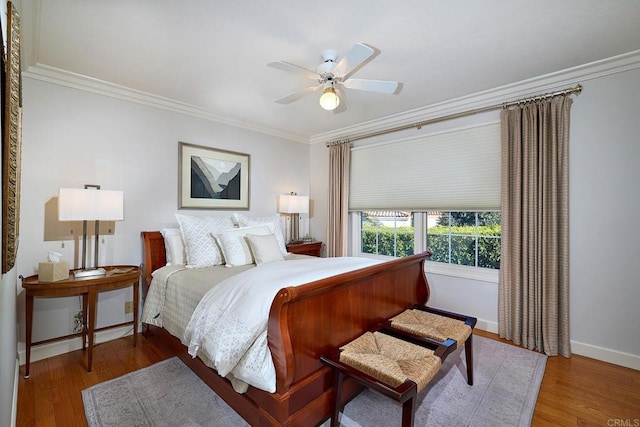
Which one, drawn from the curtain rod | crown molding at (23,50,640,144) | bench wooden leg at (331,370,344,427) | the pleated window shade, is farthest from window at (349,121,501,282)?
bench wooden leg at (331,370,344,427)

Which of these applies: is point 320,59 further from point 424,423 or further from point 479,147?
point 424,423

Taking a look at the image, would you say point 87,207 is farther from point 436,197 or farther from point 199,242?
point 436,197

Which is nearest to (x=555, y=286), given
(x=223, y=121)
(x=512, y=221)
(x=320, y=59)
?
(x=512, y=221)

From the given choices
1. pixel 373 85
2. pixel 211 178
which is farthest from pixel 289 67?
pixel 211 178

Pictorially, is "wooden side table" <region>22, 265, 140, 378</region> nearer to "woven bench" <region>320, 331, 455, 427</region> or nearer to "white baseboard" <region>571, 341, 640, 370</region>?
"woven bench" <region>320, 331, 455, 427</region>

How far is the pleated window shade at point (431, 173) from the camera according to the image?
3124mm

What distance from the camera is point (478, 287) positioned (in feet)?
10.5

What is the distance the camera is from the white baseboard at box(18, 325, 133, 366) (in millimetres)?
2494

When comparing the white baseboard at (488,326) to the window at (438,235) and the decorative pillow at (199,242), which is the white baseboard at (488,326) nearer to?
the window at (438,235)

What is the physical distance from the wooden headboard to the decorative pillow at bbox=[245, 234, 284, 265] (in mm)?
946

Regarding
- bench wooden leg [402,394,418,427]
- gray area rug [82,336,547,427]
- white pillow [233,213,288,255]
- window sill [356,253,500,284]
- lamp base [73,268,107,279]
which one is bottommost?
gray area rug [82,336,547,427]

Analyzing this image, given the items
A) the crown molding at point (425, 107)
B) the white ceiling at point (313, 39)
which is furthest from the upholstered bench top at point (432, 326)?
the crown molding at point (425, 107)

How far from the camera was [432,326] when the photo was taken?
2.14 m

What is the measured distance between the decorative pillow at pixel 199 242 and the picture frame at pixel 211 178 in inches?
22.6
